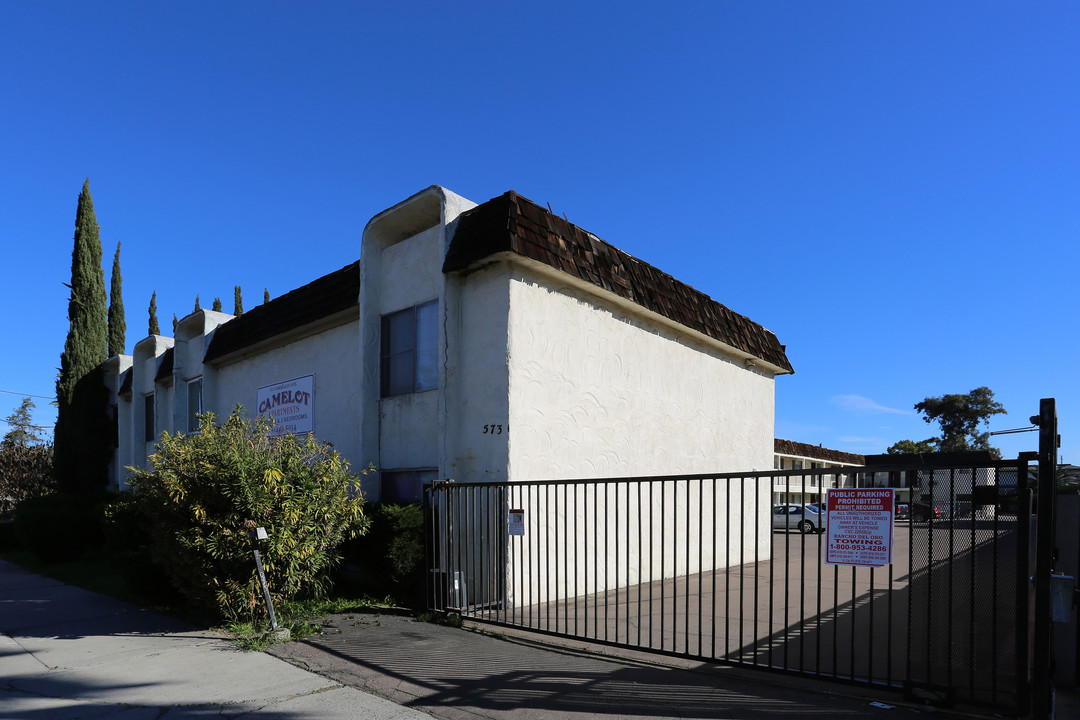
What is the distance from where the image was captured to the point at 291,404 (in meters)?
15.1

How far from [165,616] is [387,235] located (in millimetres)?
7011

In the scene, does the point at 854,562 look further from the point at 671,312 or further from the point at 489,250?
the point at 671,312

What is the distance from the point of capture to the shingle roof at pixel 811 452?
129 feet

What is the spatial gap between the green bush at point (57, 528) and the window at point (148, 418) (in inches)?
191

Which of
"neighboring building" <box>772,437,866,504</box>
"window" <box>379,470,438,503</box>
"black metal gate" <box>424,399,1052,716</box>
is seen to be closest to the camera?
"black metal gate" <box>424,399,1052,716</box>

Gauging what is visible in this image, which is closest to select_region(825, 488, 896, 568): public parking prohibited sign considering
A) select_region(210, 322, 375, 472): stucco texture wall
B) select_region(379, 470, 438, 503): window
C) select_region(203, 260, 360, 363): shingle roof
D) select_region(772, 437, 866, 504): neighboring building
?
select_region(379, 470, 438, 503): window

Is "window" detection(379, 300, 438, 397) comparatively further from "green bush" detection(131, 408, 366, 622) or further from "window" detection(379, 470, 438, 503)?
"green bush" detection(131, 408, 366, 622)

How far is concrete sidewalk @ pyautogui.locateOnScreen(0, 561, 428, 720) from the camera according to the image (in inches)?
220

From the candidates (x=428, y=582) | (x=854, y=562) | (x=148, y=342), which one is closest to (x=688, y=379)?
(x=428, y=582)

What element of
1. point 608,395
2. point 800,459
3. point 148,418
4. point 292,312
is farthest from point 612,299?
point 800,459

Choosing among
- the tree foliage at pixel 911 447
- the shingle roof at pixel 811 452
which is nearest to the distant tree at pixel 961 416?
the tree foliage at pixel 911 447

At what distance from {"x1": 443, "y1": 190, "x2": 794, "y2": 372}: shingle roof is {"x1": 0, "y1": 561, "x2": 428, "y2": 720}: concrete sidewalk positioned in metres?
5.96

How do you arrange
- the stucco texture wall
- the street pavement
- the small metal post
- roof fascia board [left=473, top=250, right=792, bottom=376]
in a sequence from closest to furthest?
the street pavement → the small metal post → roof fascia board [left=473, top=250, right=792, bottom=376] → the stucco texture wall

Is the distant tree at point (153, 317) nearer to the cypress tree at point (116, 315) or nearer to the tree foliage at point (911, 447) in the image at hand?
the cypress tree at point (116, 315)
